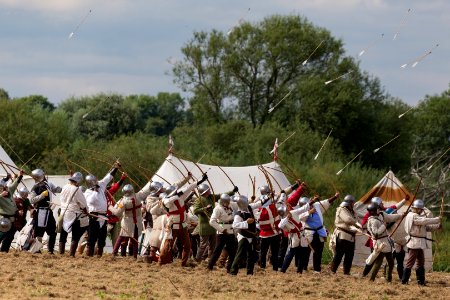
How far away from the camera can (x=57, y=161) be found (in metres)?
41.1

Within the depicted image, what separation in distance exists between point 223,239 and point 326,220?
13.4 m

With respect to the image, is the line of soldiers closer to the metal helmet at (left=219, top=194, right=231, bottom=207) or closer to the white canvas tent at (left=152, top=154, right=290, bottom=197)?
the metal helmet at (left=219, top=194, right=231, bottom=207)

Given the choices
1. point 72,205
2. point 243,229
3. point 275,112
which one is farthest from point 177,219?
point 275,112

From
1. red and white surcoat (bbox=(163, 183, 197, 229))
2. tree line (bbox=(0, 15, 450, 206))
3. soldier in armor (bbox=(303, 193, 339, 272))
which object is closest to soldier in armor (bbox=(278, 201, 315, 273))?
soldier in armor (bbox=(303, 193, 339, 272))

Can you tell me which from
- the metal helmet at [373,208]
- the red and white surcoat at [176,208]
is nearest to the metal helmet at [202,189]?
the red and white surcoat at [176,208]

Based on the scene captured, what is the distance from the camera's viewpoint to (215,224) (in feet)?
60.9

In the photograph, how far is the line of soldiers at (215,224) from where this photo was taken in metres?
18.6

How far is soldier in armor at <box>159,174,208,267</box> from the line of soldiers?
0.7 inches

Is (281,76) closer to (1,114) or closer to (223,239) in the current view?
(1,114)

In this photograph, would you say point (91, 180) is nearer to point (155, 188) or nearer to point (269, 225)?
point (155, 188)

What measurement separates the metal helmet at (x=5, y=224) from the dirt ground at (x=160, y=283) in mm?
469

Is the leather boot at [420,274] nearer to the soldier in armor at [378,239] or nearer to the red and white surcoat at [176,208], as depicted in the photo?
the soldier in armor at [378,239]

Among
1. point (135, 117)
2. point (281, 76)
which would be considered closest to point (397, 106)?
point (281, 76)

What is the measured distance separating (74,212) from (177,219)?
7.06 ft
